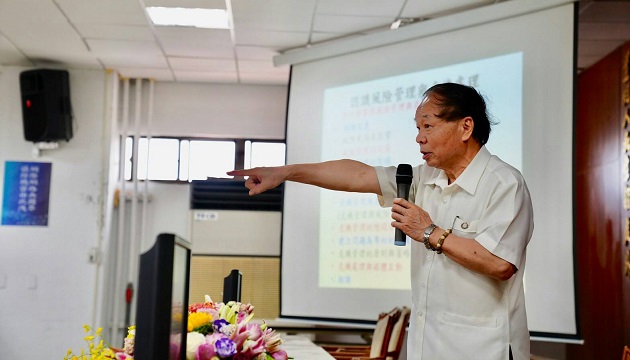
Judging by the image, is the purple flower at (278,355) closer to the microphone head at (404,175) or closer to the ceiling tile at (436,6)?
the microphone head at (404,175)

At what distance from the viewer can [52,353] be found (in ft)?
18.7

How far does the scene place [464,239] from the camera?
171 cm

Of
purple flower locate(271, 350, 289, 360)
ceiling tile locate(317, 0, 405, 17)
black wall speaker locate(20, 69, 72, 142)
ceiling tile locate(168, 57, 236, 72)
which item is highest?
ceiling tile locate(317, 0, 405, 17)

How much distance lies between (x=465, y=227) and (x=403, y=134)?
2.70 metres

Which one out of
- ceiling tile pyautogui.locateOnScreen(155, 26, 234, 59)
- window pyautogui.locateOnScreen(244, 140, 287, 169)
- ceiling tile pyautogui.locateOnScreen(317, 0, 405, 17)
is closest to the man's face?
ceiling tile pyautogui.locateOnScreen(317, 0, 405, 17)

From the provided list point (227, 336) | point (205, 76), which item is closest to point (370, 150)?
point (205, 76)

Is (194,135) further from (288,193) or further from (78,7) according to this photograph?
(78,7)

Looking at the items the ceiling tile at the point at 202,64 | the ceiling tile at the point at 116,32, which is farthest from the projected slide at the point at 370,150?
the ceiling tile at the point at 116,32

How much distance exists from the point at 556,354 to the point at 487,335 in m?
4.29

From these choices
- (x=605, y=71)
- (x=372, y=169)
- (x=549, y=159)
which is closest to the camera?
(x=372, y=169)

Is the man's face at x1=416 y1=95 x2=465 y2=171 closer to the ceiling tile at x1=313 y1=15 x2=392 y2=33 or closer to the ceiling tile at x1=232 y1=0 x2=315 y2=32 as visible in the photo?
the ceiling tile at x1=232 y1=0 x2=315 y2=32

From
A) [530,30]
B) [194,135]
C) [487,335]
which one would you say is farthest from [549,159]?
[194,135]

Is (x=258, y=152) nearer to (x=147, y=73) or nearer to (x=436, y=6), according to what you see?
(x=147, y=73)

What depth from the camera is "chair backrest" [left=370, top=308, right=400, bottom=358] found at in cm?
382
